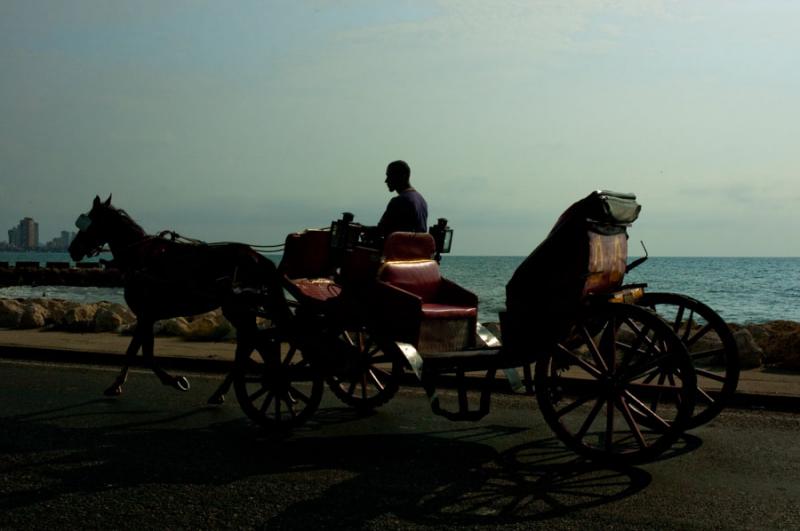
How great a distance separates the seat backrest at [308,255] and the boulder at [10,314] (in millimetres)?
9933

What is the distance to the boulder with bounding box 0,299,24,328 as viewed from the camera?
16469 mm

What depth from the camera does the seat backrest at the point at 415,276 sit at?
24.2ft

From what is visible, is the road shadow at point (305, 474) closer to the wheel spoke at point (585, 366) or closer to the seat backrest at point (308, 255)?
the wheel spoke at point (585, 366)

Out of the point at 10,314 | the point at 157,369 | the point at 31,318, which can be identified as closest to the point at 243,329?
the point at 157,369

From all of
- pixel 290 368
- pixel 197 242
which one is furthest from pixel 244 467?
pixel 197 242

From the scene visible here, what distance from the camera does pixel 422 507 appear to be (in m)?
5.46

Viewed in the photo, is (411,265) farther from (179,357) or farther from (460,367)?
(179,357)

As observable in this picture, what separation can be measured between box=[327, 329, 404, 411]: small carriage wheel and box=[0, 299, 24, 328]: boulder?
29.6ft

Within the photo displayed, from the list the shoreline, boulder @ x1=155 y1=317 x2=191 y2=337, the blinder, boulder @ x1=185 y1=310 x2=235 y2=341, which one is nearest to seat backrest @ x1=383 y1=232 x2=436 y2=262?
the blinder

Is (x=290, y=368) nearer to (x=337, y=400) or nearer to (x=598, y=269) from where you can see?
(x=337, y=400)

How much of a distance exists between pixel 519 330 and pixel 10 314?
41.4 ft

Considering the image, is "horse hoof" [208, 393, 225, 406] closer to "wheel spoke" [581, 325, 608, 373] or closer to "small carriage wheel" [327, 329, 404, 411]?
"small carriage wheel" [327, 329, 404, 411]

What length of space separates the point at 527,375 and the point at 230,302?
267 cm

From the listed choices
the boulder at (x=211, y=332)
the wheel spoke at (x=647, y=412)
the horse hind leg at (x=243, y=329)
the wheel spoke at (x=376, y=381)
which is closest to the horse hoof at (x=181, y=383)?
the horse hind leg at (x=243, y=329)
